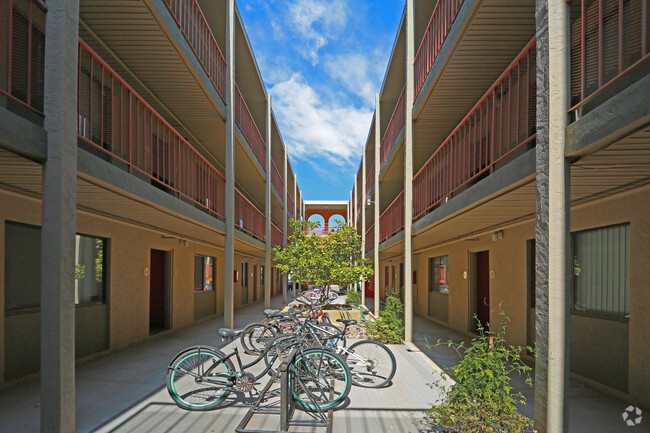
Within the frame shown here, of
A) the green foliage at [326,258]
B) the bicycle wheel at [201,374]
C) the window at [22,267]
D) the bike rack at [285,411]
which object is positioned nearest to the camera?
the bike rack at [285,411]

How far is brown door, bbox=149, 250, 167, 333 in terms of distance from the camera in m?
11.7

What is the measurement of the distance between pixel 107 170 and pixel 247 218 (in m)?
8.23

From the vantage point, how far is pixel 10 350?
582cm

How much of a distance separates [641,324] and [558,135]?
3.07 meters

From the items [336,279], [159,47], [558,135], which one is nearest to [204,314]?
[336,279]

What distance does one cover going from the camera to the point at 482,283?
11250 millimetres

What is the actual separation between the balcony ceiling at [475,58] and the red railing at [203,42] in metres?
5.05

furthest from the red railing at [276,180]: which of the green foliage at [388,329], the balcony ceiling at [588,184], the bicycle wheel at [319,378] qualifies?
the bicycle wheel at [319,378]

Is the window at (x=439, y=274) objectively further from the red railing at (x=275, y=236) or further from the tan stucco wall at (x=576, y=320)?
the red railing at (x=275, y=236)

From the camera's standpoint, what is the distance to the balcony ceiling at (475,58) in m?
6.21

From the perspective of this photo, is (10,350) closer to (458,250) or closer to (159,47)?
(159,47)

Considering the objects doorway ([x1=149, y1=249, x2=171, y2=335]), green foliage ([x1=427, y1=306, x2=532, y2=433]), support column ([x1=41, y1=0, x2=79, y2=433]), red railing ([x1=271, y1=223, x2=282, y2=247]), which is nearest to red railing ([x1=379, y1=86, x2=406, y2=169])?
red railing ([x1=271, y1=223, x2=282, y2=247])

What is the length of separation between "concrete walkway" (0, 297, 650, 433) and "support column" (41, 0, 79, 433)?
0.79m

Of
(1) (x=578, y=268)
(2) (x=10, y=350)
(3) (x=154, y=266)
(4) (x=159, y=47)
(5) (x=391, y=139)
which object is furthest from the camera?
(5) (x=391, y=139)
